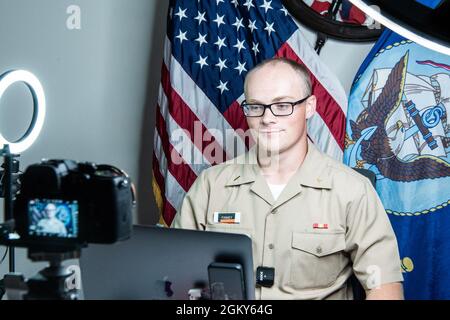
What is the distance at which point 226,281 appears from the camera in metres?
0.94

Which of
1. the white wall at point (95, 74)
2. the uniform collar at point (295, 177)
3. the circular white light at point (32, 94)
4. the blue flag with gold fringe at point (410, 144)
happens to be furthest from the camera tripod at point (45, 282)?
the blue flag with gold fringe at point (410, 144)

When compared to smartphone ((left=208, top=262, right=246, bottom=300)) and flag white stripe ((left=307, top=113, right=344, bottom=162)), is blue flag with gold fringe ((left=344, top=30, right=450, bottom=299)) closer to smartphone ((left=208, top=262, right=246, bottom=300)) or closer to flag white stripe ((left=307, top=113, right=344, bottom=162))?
flag white stripe ((left=307, top=113, right=344, bottom=162))

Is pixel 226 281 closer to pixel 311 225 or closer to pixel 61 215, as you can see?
pixel 61 215

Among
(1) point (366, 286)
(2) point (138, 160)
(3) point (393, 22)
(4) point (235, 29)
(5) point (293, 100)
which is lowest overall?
(1) point (366, 286)

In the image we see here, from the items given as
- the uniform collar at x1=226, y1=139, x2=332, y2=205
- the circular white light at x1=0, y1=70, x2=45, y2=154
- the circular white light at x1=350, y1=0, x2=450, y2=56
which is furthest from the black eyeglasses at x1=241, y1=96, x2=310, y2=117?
the circular white light at x1=350, y1=0, x2=450, y2=56

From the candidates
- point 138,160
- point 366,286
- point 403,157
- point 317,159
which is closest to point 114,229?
point 366,286

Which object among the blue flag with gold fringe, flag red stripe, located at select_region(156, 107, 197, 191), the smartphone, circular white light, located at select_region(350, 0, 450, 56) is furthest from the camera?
flag red stripe, located at select_region(156, 107, 197, 191)

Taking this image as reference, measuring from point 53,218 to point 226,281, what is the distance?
1.09 feet

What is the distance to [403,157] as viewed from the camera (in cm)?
225

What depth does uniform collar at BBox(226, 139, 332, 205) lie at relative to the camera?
1.61 meters

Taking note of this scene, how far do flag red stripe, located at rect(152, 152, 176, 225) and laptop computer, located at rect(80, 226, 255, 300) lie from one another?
1386 millimetres

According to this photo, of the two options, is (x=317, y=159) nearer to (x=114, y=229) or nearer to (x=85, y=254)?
(x=85, y=254)

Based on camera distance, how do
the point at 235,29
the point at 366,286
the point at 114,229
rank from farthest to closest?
the point at 235,29 → the point at 366,286 → the point at 114,229
